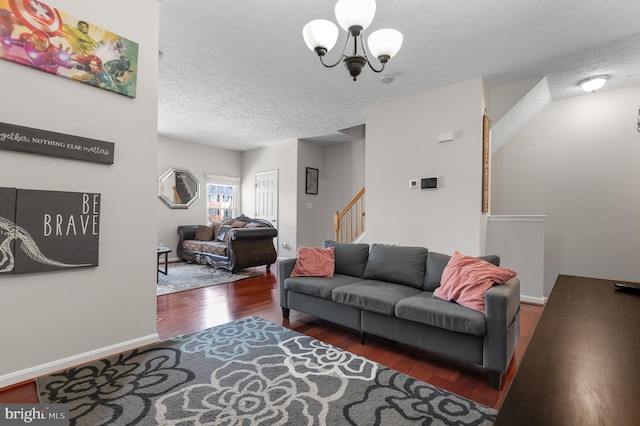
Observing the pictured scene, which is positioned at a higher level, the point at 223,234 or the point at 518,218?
the point at 518,218

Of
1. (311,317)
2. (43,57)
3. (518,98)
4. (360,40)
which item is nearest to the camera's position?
(43,57)

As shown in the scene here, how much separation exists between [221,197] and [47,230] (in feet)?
19.3

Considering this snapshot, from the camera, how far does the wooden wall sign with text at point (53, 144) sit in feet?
6.06

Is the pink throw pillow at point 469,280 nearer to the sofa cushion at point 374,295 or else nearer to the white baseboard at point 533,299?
the sofa cushion at point 374,295

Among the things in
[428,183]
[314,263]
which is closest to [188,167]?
[314,263]

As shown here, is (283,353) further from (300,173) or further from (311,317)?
(300,173)

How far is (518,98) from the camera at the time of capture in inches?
152

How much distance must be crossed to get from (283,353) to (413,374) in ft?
3.18

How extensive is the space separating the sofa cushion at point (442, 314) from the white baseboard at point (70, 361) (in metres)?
2.05

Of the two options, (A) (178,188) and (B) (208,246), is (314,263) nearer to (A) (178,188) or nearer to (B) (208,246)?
(B) (208,246)

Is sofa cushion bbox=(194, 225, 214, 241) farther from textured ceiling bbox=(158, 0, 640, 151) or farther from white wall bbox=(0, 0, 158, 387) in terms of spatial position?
white wall bbox=(0, 0, 158, 387)

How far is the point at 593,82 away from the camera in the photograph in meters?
3.70

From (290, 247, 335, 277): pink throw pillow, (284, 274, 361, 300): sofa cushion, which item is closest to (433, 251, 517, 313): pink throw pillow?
(284, 274, 361, 300): sofa cushion

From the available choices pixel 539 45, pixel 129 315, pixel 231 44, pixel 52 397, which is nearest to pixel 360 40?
pixel 231 44
